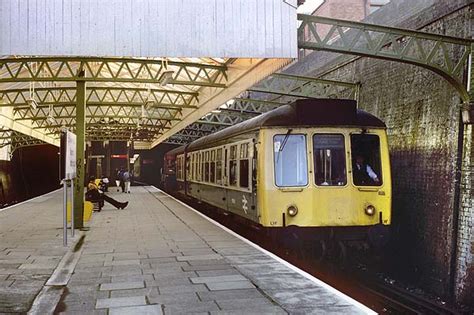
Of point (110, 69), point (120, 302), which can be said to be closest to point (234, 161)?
point (110, 69)

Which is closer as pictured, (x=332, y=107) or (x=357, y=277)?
(x=332, y=107)

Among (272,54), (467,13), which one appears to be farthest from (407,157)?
(272,54)

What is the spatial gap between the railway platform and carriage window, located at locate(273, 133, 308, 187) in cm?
138

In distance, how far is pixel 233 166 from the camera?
39.5 feet

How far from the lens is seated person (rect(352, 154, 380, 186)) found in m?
9.68

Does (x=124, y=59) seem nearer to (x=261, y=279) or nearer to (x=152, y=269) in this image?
(x=152, y=269)

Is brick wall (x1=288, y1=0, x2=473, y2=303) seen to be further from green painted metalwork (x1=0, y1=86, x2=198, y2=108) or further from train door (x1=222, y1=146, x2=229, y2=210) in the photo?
green painted metalwork (x1=0, y1=86, x2=198, y2=108)

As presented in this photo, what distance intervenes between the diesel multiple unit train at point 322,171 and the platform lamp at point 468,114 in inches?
74.5

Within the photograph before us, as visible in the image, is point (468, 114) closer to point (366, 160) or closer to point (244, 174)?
point (366, 160)

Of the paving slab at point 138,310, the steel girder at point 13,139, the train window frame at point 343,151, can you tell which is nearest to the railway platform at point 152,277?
the paving slab at point 138,310

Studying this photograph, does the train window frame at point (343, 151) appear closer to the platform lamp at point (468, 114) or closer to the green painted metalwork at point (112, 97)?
the platform lamp at point (468, 114)

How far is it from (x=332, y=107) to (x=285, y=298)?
4.75 m

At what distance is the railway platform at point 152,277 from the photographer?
18.7 feet

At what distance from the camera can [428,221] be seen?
12180 mm
